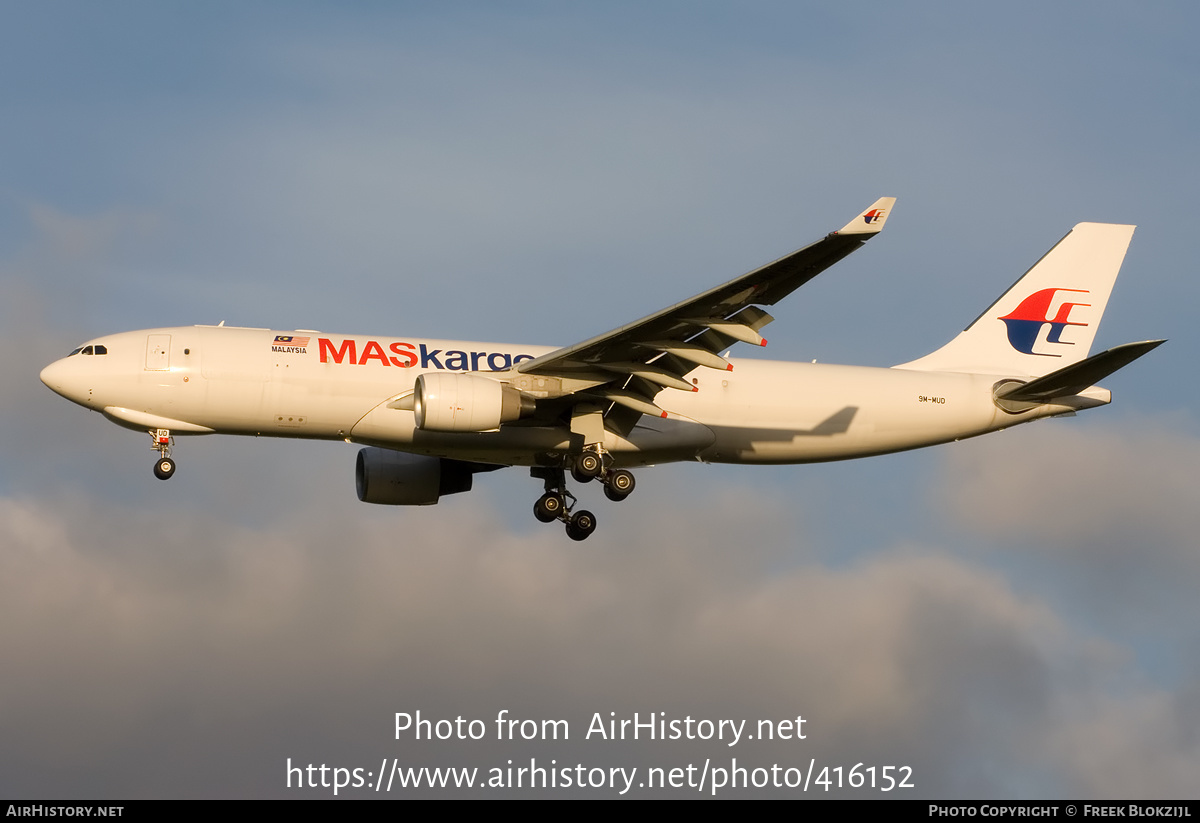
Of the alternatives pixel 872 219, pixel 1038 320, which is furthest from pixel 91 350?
pixel 1038 320

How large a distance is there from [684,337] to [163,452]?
1259 centimetres

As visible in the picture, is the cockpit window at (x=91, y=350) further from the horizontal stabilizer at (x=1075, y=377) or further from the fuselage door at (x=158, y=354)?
the horizontal stabilizer at (x=1075, y=377)

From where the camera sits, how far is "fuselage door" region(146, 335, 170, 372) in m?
36.2

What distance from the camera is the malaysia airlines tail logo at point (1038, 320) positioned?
42.9 meters

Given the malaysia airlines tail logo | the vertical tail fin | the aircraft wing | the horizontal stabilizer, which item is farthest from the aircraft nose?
the malaysia airlines tail logo

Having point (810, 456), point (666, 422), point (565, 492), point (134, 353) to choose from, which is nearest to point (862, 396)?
point (810, 456)

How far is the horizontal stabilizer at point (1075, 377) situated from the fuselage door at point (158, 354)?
2075cm

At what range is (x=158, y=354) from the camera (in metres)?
36.3

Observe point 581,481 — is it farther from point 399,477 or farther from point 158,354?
point 158,354

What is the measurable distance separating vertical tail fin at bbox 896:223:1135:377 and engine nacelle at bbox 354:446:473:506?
1294 centimetres

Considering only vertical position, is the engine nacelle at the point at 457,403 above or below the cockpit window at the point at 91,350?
below

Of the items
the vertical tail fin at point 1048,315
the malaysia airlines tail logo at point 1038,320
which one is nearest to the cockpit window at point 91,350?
the vertical tail fin at point 1048,315

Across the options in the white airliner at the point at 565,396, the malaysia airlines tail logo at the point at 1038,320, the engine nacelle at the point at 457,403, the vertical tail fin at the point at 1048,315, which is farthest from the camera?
the malaysia airlines tail logo at the point at 1038,320

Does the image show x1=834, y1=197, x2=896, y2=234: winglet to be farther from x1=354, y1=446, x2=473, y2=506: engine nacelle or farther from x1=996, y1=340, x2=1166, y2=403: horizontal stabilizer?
x1=354, y1=446, x2=473, y2=506: engine nacelle
